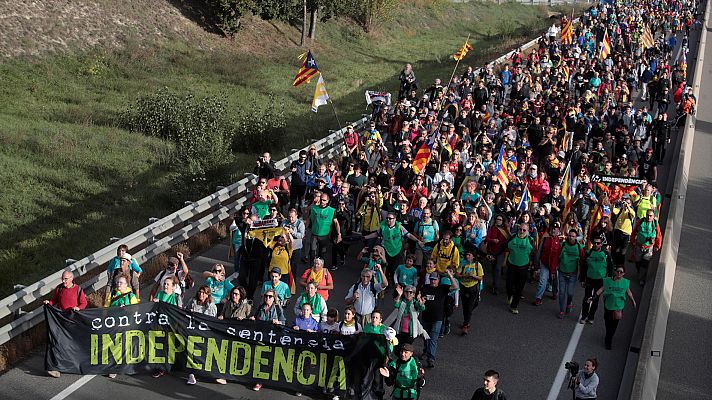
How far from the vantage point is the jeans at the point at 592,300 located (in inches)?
602

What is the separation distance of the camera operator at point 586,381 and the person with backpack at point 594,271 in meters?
3.35

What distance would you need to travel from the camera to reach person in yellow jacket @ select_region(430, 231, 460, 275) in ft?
48.9

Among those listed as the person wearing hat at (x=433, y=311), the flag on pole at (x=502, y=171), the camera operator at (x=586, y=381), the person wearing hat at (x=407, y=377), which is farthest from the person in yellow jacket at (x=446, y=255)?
the flag on pole at (x=502, y=171)

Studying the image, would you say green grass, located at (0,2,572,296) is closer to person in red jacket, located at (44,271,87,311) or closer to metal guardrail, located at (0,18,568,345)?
metal guardrail, located at (0,18,568,345)

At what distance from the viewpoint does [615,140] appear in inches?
928

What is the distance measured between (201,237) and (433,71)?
32589 mm

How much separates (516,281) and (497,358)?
197 centimetres

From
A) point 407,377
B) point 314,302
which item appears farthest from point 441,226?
point 407,377

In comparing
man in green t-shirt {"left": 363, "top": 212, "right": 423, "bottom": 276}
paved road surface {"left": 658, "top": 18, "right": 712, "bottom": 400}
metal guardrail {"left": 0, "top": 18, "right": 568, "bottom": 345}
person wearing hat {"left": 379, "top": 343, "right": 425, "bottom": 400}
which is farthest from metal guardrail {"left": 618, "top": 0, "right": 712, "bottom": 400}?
metal guardrail {"left": 0, "top": 18, "right": 568, "bottom": 345}

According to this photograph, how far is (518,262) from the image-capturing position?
51.4 feet

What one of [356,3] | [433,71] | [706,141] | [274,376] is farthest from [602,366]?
[356,3]

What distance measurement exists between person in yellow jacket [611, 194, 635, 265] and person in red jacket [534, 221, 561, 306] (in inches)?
56.8

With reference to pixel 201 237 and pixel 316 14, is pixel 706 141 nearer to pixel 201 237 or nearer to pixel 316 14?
pixel 201 237

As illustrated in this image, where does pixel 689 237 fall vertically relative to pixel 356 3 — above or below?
below
